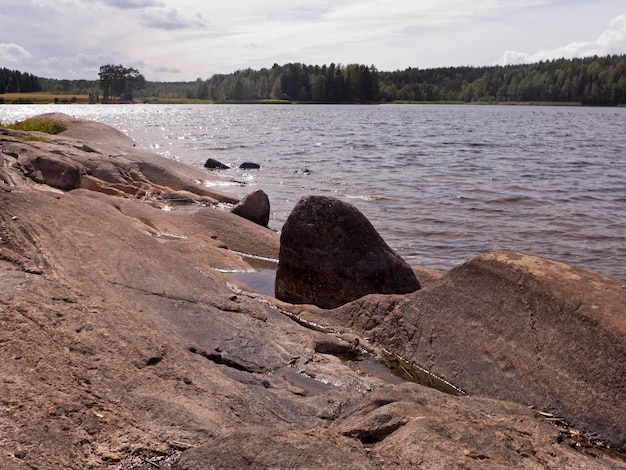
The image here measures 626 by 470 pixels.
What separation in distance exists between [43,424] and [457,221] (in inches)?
586

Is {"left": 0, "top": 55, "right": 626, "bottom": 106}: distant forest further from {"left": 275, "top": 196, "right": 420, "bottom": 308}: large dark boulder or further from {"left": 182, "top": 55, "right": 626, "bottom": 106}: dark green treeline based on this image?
{"left": 275, "top": 196, "right": 420, "bottom": 308}: large dark boulder

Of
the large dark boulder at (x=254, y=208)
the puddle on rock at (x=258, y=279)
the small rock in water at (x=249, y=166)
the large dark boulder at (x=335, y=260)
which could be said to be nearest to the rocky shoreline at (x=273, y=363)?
the large dark boulder at (x=335, y=260)

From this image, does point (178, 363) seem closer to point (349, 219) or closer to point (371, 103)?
point (349, 219)

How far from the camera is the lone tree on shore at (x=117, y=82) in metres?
180

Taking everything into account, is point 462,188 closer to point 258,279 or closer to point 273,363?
point 258,279

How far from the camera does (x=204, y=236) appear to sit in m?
12.9

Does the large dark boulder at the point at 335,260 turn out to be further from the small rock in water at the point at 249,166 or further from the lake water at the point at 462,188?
the small rock in water at the point at 249,166

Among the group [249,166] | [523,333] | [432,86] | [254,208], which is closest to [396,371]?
[523,333]

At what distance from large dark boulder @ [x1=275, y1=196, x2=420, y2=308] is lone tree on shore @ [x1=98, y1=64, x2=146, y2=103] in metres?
184

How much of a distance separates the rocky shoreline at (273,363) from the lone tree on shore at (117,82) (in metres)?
185

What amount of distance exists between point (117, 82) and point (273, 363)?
193 metres

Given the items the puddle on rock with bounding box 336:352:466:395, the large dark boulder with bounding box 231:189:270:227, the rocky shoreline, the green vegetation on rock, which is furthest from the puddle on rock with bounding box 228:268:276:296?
the green vegetation on rock

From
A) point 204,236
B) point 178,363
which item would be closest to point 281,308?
point 178,363

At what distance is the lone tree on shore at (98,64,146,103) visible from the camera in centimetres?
17982
